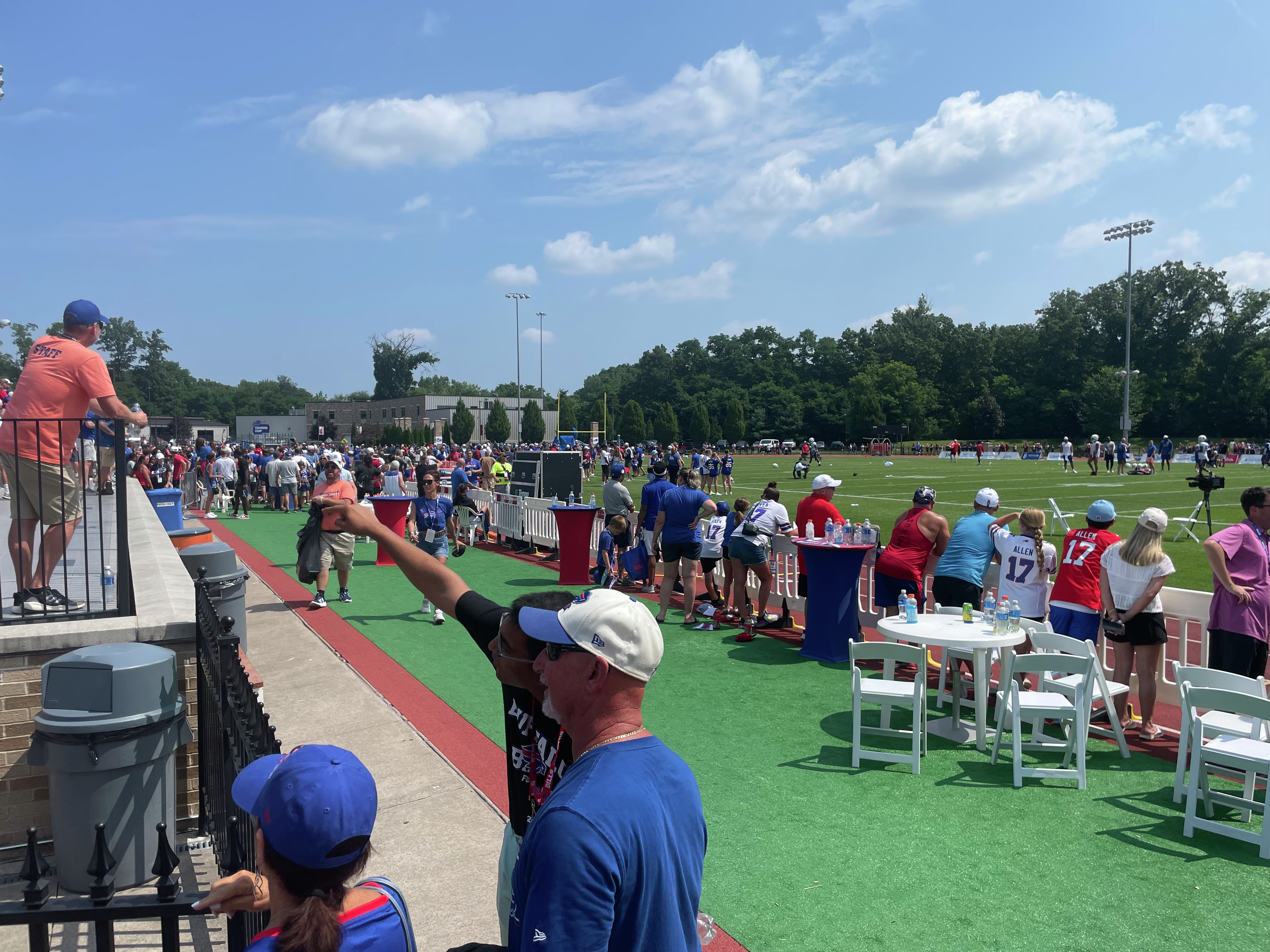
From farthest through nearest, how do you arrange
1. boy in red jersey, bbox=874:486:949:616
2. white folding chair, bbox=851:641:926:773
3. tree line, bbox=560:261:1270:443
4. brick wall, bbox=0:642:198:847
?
tree line, bbox=560:261:1270:443
boy in red jersey, bbox=874:486:949:616
white folding chair, bbox=851:641:926:773
brick wall, bbox=0:642:198:847

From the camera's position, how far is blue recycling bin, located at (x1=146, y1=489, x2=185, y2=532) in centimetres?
1353

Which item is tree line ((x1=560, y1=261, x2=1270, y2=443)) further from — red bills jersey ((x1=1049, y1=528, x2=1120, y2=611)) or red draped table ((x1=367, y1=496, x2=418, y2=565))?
red bills jersey ((x1=1049, y1=528, x2=1120, y2=611))

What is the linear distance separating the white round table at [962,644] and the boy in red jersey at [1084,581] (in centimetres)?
93

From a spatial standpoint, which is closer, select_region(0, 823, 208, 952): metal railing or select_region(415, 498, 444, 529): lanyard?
select_region(0, 823, 208, 952): metal railing

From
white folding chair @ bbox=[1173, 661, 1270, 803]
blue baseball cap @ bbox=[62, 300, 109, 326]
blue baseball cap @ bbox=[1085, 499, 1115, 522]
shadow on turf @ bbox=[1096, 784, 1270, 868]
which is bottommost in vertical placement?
shadow on turf @ bbox=[1096, 784, 1270, 868]

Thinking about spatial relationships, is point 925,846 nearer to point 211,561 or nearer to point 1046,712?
point 1046,712

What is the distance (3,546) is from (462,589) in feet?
26.4

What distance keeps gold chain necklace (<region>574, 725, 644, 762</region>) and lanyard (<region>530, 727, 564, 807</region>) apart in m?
0.74

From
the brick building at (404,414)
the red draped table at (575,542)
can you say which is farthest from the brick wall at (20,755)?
the brick building at (404,414)

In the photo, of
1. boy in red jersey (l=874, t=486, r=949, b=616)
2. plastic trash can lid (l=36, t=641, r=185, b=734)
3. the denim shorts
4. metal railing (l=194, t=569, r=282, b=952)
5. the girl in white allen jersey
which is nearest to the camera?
metal railing (l=194, t=569, r=282, b=952)

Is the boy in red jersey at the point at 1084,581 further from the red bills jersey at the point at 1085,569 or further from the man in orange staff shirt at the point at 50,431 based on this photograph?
the man in orange staff shirt at the point at 50,431

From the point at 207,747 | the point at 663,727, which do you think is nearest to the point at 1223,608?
the point at 663,727

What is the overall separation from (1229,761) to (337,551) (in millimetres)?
9968

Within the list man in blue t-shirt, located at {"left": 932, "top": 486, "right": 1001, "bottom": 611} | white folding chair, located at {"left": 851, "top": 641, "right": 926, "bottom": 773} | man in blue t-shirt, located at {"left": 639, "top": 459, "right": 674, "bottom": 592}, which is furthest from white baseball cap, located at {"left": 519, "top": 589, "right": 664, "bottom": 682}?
Result: man in blue t-shirt, located at {"left": 639, "top": 459, "right": 674, "bottom": 592}
